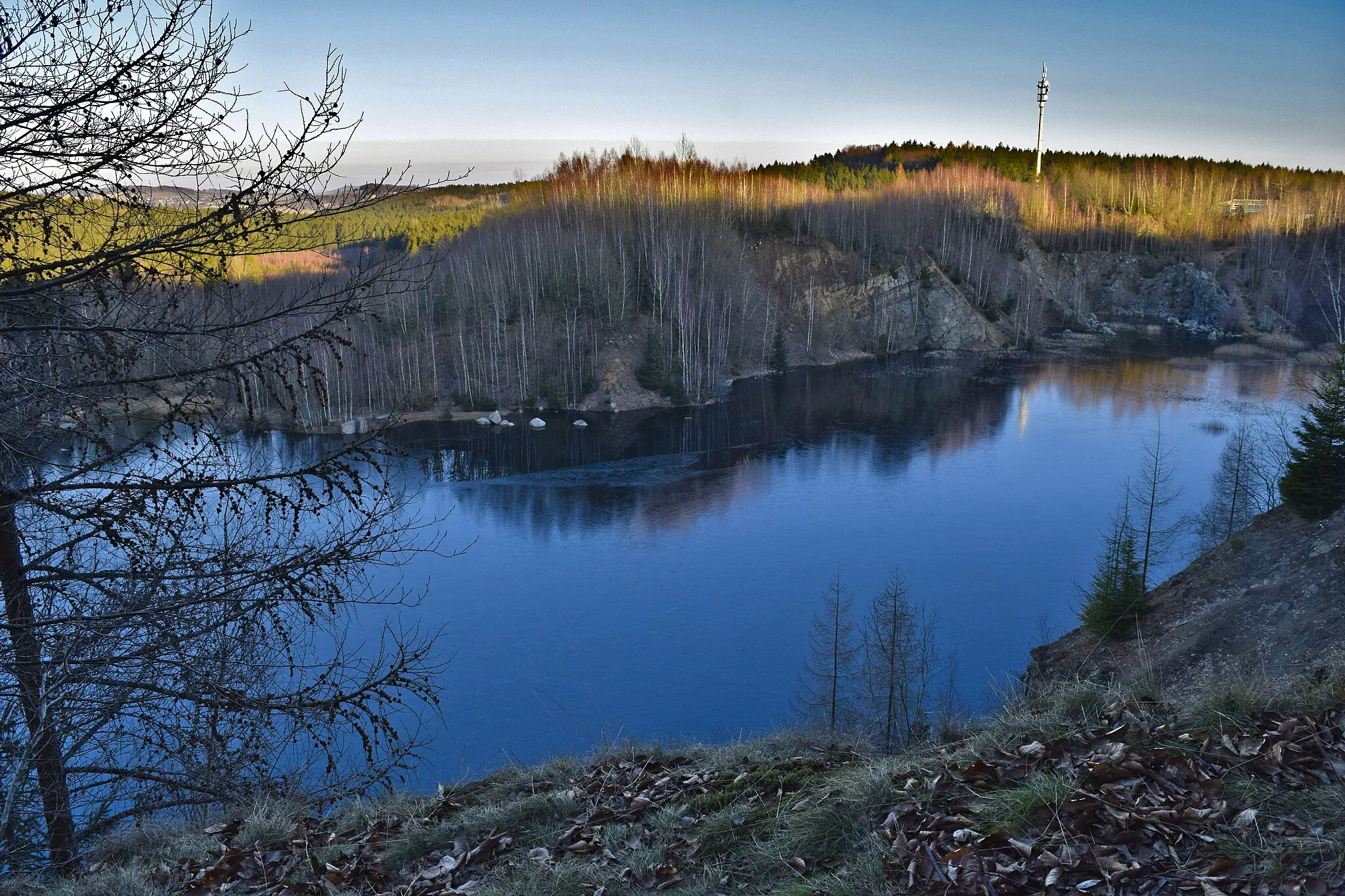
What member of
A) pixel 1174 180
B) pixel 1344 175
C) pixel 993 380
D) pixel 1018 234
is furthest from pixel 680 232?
pixel 1344 175

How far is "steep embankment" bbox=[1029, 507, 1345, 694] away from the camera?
49.9 feet

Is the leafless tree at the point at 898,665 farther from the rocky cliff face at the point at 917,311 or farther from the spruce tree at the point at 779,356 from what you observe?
the rocky cliff face at the point at 917,311

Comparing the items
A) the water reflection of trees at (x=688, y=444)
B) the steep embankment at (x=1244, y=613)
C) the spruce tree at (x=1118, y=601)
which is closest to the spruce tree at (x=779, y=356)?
the water reflection of trees at (x=688, y=444)

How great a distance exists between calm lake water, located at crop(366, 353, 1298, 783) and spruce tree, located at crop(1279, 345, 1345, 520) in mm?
4685

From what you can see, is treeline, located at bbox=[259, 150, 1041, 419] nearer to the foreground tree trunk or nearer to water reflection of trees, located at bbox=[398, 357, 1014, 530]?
water reflection of trees, located at bbox=[398, 357, 1014, 530]

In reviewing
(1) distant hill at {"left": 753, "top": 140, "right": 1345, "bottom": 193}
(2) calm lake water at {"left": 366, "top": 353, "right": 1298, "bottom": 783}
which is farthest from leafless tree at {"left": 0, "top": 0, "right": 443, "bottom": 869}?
(1) distant hill at {"left": 753, "top": 140, "right": 1345, "bottom": 193}

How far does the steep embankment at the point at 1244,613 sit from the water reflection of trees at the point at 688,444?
43.4 ft

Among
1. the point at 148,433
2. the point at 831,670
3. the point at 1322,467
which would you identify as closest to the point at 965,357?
the point at 1322,467

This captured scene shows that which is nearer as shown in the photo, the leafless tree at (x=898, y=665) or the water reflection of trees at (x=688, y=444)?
the leafless tree at (x=898, y=665)

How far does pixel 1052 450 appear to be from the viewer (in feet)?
113

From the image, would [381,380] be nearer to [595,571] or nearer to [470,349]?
[470,349]

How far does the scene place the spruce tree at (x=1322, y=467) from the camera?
1892 centimetres

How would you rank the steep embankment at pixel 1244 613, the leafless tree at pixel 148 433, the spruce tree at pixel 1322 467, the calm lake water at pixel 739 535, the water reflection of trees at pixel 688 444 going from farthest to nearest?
the water reflection of trees at pixel 688 444 < the spruce tree at pixel 1322 467 < the calm lake water at pixel 739 535 < the steep embankment at pixel 1244 613 < the leafless tree at pixel 148 433

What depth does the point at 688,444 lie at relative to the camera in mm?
37594
